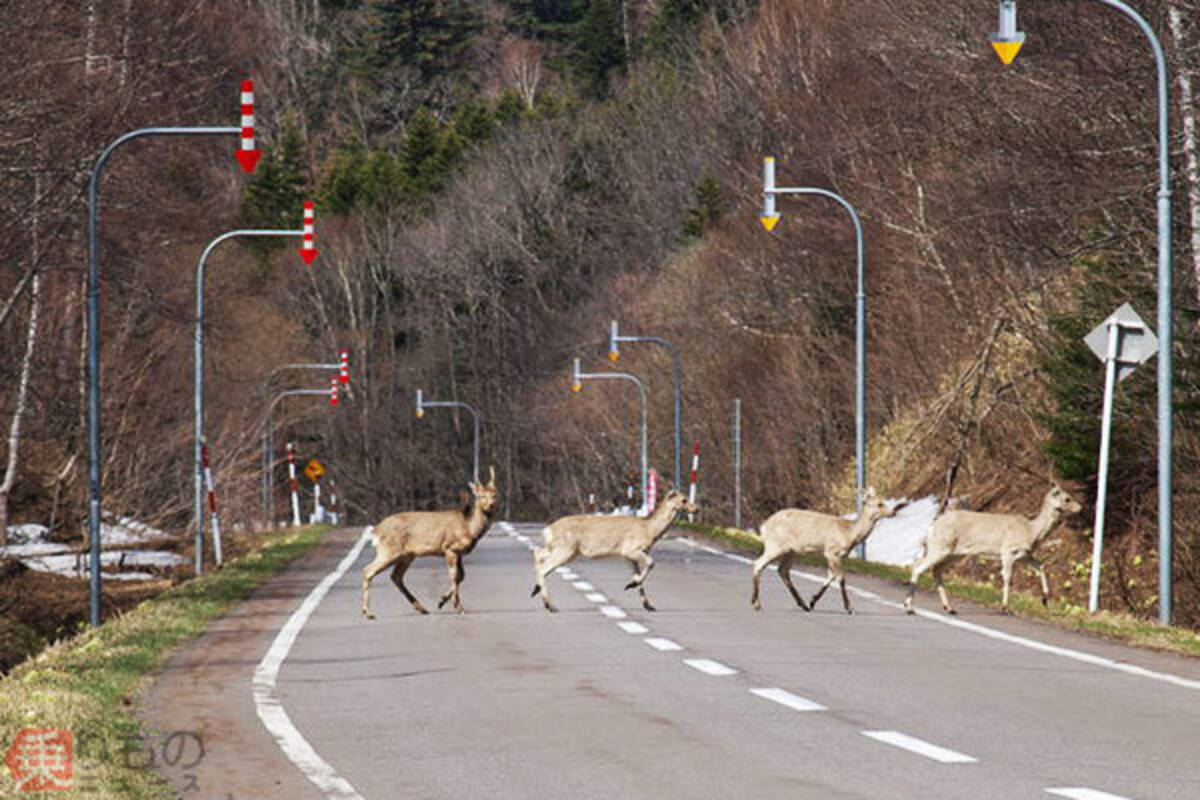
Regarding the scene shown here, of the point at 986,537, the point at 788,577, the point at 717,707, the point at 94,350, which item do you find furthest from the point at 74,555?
the point at 717,707

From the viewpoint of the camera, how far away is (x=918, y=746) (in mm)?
12266

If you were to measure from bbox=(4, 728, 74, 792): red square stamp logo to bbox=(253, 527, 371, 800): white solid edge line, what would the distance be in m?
1.08

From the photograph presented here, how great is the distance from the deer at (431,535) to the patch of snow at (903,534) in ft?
55.6

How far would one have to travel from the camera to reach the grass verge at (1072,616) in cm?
1991

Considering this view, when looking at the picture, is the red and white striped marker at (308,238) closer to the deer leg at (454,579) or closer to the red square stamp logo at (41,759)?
the deer leg at (454,579)

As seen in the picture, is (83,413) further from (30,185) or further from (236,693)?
(236,693)

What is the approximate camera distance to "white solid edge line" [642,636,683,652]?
19.1m

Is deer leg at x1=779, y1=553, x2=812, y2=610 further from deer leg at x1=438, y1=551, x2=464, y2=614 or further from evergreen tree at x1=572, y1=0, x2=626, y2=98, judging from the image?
evergreen tree at x1=572, y1=0, x2=626, y2=98

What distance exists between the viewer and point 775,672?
55.4ft

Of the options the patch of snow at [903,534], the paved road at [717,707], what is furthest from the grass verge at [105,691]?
the patch of snow at [903,534]

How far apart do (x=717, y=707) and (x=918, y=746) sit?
2338 mm

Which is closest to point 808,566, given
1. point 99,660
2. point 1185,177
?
point 1185,177

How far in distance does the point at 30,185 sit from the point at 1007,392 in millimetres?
17068

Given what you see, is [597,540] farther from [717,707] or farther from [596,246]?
[596,246]
